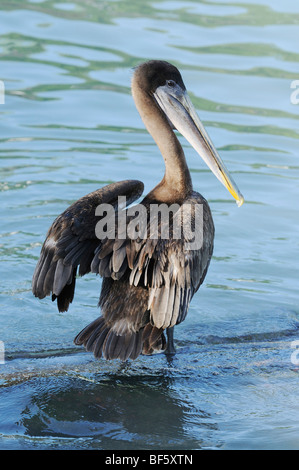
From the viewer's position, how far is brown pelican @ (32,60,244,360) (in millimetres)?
4328

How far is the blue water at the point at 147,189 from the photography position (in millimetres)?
4262

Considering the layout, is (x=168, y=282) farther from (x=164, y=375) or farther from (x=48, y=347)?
(x=48, y=347)

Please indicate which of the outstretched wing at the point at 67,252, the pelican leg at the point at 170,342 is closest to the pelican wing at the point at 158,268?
the outstretched wing at the point at 67,252
